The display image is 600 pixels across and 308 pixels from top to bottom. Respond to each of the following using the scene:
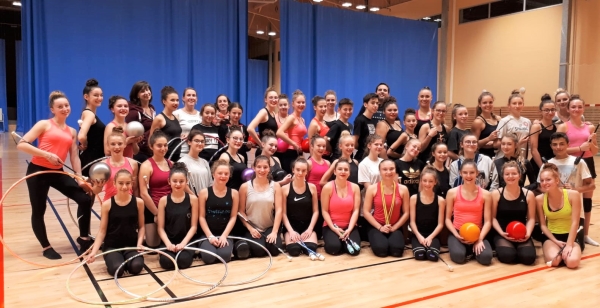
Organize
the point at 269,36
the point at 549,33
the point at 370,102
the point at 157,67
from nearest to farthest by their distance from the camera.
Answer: the point at 370,102 → the point at 157,67 → the point at 549,33 → the point at 269,36

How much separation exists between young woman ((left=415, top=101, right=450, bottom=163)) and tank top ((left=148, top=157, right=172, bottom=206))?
2.79 metres

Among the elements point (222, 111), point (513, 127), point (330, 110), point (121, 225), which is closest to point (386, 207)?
point (330, 110)

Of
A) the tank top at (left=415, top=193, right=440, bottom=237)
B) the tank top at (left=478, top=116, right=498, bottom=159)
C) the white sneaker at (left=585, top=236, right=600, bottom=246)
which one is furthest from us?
the tank top at (left=478, top=116, right=498, bottom=159)

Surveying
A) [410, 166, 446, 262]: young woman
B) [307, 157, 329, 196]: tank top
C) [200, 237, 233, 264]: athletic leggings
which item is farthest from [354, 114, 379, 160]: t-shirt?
[200, 237, 233, 264]: athletic leggings

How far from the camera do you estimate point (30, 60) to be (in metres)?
9.48

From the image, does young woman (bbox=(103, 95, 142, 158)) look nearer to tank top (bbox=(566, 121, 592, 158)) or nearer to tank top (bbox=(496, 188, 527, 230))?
tank top (bbox=(496, 188, 527, 230))

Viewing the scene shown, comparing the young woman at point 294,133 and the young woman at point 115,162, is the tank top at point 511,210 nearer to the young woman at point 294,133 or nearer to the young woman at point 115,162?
the young woman at point 294,133

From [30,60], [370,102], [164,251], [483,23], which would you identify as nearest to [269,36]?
[483,23]

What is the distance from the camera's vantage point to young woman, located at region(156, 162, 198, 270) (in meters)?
4.28

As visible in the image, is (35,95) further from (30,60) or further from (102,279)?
(102,279)

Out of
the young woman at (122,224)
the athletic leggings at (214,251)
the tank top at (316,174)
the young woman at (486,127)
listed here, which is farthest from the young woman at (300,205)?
the young woman at (486,127)

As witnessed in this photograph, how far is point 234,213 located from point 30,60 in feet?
23.5

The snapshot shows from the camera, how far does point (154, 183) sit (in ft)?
15.2

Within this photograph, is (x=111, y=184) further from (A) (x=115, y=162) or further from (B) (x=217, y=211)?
(B) (x=217, y=211)
